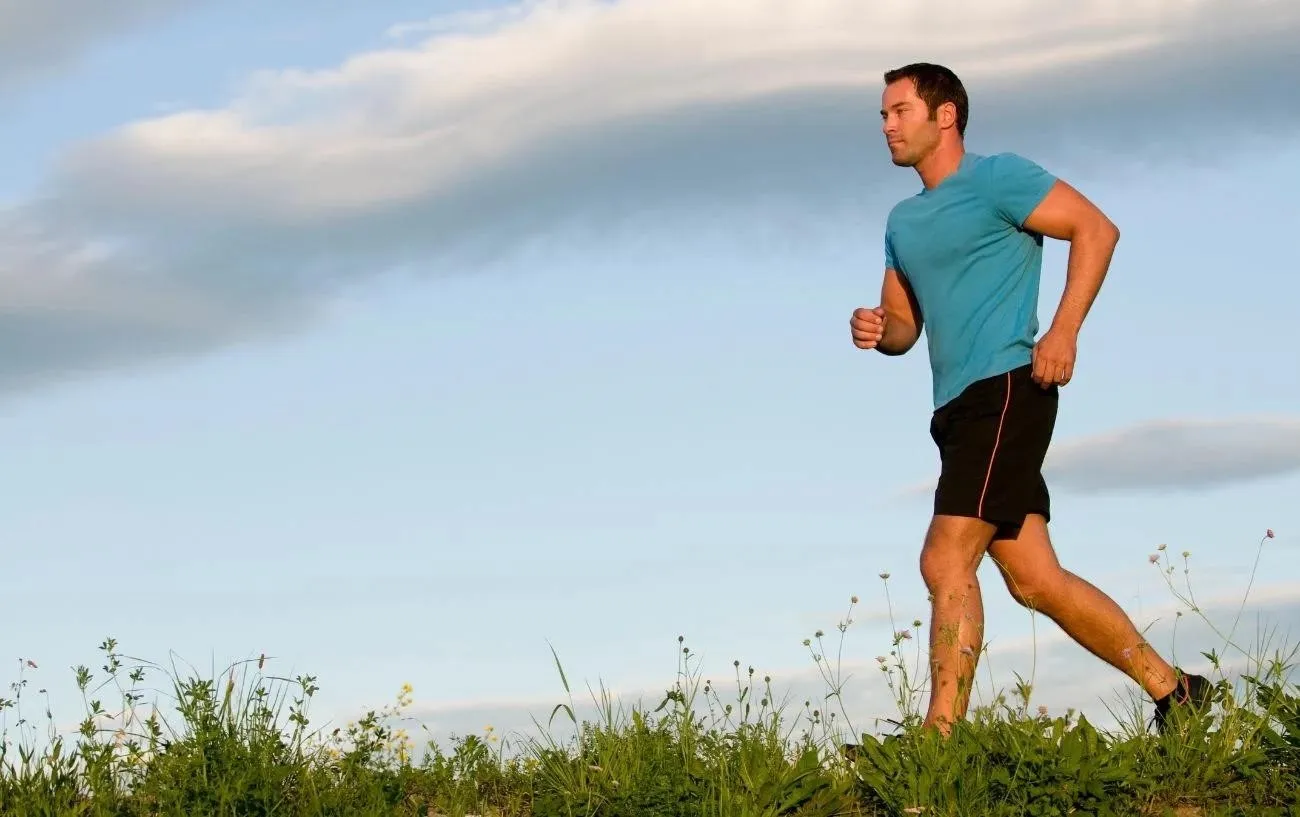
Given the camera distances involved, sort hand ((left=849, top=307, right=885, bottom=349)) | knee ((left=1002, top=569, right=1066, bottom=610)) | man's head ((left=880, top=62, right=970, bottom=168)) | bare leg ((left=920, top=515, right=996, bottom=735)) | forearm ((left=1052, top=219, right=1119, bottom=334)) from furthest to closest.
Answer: hand ((left=849, top=307, right=885, bottom=349)) → man's head ((left=880, top=62, right=970, bottom=168)) → knee ((left=1002, top=569, right=1066, bottom=610)) → forearm ((left=1052, top=219, right=1119, bottom=334)) → bare leg ((left=920, top=515, right=996, bottom=735))

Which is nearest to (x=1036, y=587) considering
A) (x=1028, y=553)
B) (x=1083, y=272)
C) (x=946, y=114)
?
(x=1028, y=553)

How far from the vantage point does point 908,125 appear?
24.3 feet

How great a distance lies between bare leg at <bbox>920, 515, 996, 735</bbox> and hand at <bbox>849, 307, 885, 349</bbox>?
3.47 feet

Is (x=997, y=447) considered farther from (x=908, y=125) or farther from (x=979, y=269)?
(x=908, y=125)

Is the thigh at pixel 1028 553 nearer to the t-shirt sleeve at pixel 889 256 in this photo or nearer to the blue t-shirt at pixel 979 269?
the blue t-shirt at pixel 979 269

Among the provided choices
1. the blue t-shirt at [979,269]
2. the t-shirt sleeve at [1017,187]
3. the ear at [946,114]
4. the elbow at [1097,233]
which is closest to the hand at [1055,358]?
the blue t-shirt at [979,269]

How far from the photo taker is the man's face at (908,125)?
24.3ft

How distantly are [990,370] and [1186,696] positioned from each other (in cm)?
158

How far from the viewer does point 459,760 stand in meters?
7.14

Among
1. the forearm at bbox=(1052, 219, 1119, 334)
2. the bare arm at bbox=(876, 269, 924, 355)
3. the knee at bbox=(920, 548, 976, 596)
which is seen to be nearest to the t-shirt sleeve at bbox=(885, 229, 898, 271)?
the bare arm at bbox=(876, 269, 924, 355)

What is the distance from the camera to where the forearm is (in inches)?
276

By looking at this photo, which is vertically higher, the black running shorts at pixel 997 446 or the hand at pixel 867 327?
the hand at pixel 867 327

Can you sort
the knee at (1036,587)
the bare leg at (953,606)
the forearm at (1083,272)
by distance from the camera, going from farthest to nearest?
the knee at (1036,587)
the forearm at (1083,272)
the bare leg at (953,606)

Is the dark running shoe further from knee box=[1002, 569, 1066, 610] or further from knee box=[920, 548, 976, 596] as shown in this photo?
knee box=[920, 548, 976, 596]
